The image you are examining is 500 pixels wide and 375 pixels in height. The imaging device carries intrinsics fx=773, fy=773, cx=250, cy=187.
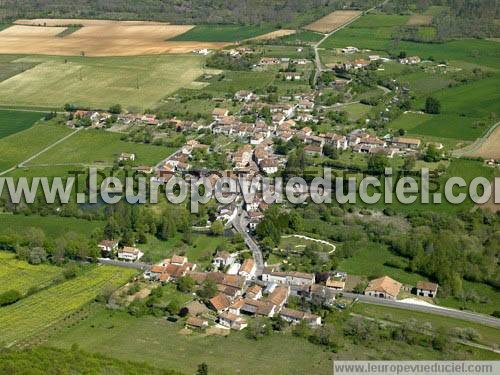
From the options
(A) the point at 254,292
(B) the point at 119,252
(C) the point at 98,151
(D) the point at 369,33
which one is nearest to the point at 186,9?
(D) the point at 369,33

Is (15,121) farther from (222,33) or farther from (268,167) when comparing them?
(222,33)

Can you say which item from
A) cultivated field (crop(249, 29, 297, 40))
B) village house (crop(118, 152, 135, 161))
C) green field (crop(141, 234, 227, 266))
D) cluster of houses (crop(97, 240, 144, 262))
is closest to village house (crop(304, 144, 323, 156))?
village house (crop(118, 152, 135, 161))

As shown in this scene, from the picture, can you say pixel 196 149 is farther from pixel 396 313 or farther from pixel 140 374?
pixel 140 374

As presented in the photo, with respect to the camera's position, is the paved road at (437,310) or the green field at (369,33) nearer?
the paved road at (437,310)

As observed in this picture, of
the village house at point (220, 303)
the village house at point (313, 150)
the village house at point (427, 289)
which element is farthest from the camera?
the village house at point (313, 150)

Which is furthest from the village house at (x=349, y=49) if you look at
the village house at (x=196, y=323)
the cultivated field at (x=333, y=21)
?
the village house at (x=196, y=323)

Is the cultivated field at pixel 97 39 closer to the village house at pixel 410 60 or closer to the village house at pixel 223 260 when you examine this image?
the village house at pixel 410 60


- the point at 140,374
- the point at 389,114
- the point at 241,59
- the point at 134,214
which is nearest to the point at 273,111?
the point at 389,114
